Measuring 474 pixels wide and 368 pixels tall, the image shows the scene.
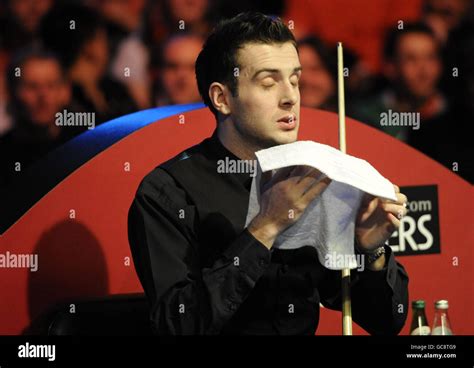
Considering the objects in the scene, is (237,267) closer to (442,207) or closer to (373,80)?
(442,207)

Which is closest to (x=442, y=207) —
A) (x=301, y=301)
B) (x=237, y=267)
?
(x=301, y=301)

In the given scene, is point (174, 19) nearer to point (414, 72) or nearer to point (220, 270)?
point (414, 72)

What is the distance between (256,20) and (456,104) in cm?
183

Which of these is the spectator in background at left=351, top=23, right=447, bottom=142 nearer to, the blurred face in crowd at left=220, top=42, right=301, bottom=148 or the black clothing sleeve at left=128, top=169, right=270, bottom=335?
the blurred face in crowd at left=220, top=42, right=301, bottom=148

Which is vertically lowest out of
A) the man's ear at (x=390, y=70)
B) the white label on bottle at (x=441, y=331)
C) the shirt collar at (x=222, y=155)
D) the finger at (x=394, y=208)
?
the white label on bottle at (x=441, y=331)

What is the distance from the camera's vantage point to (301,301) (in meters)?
1.99

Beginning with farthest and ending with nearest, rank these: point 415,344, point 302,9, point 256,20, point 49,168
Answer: point 302,9 < point 49,168 < point 415,344 < point 256,20

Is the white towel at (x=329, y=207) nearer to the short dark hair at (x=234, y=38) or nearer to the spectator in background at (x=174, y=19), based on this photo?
the short dark hair at (x=234, y=38)

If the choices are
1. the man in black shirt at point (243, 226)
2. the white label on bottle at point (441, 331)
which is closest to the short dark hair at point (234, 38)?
the man in black shirt at point (243, 226)

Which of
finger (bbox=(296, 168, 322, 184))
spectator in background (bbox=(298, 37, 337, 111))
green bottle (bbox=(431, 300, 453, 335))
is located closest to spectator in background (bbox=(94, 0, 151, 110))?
spectator in background (bbox=(298, 37, 337, 111))

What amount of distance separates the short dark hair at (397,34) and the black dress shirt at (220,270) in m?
1.70

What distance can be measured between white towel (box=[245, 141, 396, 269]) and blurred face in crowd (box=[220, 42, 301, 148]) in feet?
0.51

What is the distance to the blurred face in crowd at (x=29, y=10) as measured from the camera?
2818 millimetres

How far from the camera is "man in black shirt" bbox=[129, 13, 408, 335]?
1.79 metres
